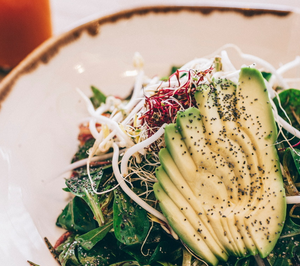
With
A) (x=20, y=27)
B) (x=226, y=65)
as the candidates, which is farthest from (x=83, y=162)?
(x=20, y=27)

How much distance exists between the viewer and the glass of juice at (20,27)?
2.24 metres

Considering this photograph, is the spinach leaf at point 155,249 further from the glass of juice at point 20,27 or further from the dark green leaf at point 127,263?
the glass of juice at point 20,27

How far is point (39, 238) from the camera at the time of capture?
148 centimetres

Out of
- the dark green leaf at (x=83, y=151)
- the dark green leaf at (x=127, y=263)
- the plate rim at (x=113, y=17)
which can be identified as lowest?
the dark green leaf at (x=127, y=263)

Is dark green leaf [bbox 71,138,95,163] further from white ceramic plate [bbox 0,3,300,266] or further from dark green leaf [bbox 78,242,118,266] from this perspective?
dark green leaf [bbox 78,242,118,266]

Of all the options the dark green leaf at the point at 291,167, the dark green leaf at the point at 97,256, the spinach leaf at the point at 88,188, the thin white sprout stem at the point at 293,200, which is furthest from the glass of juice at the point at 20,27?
the thin white sprout stem at the point at 293,200

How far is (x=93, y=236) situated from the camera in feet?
4.61

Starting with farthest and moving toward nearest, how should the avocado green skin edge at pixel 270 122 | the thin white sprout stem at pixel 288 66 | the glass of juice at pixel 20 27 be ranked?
the glass of juice at pixel 20 27
the thin white sprout stem at pixel 288 66
the avocado green skin edge at pixel 270 122

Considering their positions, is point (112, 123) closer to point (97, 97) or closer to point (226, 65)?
point (97, 97)

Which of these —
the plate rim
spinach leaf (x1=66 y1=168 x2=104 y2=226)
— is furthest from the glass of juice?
spinach leaf (x1=66 y1=168 x2=104 y2=226)

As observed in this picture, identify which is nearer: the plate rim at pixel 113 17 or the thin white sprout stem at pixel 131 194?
the thin white sprout stem at pixel 131 194

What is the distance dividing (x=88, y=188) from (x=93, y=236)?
25 centimetres

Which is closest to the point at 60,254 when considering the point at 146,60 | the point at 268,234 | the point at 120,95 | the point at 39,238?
the point at 39,238

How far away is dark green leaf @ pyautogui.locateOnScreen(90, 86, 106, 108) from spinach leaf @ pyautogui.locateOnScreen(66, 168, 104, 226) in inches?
23.7
